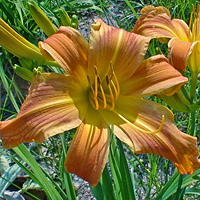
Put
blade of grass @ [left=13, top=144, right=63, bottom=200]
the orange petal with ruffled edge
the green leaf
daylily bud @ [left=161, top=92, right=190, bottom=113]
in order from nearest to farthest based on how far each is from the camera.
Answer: the orange petal with ruffled edge, daylily bud @ [left=161, top=92, right=190, bottom=113], blade of grass @ [left=13, top=144, right=63, bottom=200], the green leaf

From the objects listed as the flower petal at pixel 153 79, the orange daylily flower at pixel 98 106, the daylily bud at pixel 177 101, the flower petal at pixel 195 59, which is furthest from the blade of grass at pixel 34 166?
the flower petal at pixel 195 59

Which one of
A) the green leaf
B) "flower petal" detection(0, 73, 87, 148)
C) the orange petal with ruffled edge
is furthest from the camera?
the green leaf

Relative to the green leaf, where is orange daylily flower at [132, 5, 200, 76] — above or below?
above

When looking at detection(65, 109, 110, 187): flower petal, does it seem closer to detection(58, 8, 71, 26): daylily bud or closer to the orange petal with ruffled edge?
the orange petal with ruffled edge

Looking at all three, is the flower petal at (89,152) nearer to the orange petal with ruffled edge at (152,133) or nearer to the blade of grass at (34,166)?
the orange petal with ruffled edge at (152,133)

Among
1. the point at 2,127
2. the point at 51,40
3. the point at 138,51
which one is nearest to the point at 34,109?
the point at 2,127

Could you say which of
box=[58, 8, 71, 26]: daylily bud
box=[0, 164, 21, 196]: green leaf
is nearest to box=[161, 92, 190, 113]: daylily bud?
box=[58, 8, 71, 26]: daylily bud
